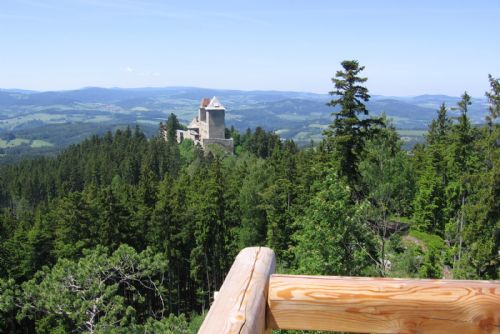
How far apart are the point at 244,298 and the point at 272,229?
3143cm

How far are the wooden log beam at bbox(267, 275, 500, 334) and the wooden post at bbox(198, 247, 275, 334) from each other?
0.10 meters

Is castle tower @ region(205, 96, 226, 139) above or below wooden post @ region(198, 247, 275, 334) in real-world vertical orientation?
below

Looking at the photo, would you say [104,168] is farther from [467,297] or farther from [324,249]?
[467,297]

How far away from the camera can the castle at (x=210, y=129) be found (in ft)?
284

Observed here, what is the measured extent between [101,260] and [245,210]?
25201mm

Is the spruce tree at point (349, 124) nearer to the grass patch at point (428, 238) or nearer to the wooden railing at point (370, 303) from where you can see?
the grass patch at point (428, 238)

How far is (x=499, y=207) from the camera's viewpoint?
22.3 metres

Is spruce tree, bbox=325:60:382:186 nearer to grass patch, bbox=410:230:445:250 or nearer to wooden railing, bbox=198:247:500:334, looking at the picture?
grass patch, bbox=410:230:445:250

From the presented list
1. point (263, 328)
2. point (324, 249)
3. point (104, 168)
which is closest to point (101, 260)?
point (324, 249)

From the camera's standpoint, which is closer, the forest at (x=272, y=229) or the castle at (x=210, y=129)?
the forest at (x=272, y=229)

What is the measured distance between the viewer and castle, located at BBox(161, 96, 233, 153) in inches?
3403

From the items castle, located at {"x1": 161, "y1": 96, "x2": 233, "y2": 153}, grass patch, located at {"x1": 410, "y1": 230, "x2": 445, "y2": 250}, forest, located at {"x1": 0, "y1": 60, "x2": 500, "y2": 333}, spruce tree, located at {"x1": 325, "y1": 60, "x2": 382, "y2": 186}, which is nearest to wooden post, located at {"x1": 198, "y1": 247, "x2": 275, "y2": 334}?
forest, located at {"x1": 0, "y1": 60, "x2": 500, "y2": 333}

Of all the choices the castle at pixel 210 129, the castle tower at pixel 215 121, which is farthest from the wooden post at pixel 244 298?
the castle tower at pixel 215 121

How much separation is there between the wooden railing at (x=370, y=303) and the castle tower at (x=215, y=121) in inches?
3429
